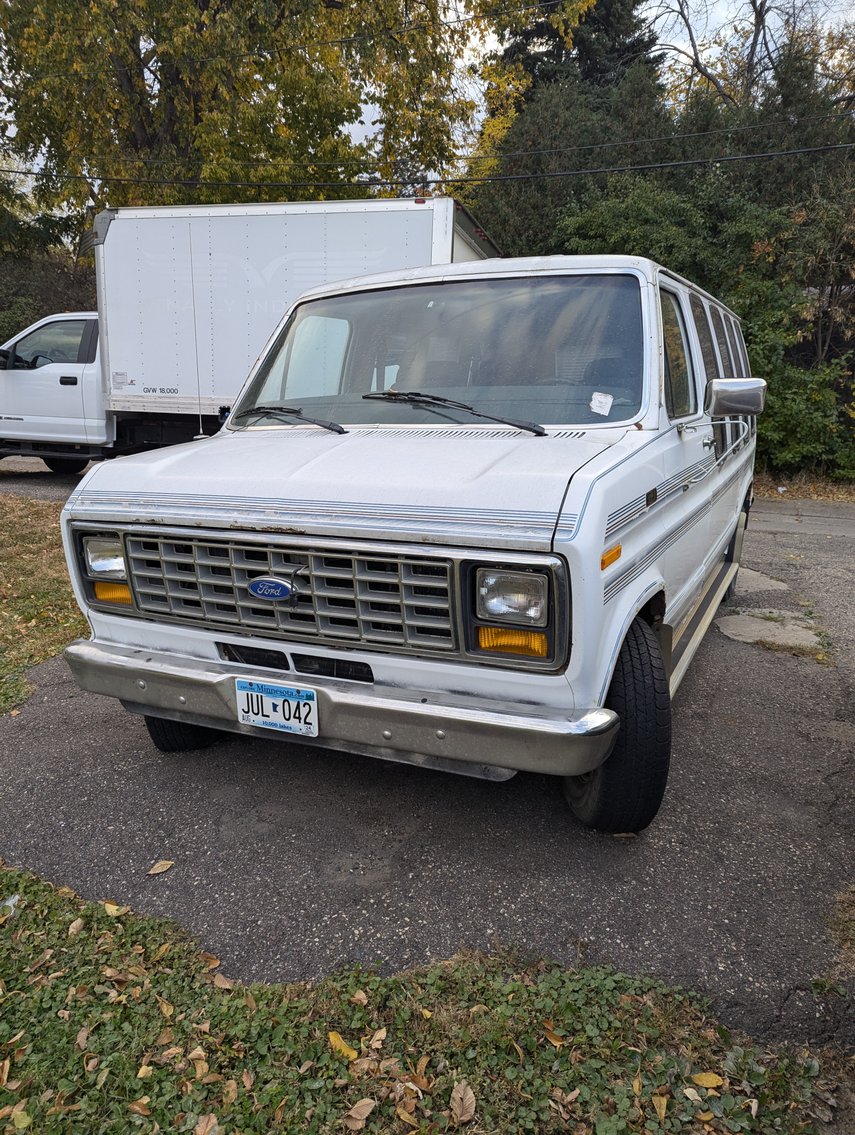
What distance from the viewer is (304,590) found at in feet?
8.36

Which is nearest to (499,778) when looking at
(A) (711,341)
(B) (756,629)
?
(A) (711,341)

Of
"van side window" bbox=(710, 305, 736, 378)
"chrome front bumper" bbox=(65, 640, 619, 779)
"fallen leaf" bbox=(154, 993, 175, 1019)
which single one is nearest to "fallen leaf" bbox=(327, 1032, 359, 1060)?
"fallen leaf" bbox=(154, 993, 175, 1019)

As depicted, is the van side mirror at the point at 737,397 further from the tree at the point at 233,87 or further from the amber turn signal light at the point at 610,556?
the tree at the point at 233,87

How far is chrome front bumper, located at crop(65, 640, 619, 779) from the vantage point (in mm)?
2289

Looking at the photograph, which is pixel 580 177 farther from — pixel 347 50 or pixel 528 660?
pixel 528 660

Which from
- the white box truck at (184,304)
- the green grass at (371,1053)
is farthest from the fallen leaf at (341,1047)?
the white box truck at (184,304)

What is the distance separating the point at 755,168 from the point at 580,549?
15.8m

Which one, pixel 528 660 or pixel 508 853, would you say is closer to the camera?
pixel 528 660

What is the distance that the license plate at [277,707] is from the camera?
8.58 ft

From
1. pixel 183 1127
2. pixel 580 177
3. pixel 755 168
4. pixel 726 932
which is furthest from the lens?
pixel 580 177

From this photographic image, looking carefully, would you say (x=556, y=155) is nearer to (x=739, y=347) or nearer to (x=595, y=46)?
(x=595, y=46)

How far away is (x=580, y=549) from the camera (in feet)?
7.07

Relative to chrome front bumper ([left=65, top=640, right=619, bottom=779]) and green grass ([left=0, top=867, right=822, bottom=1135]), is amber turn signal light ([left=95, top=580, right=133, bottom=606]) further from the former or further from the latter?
green grass ([left=0, top=867, right=822, bottom=1135])

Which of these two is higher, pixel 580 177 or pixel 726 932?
pixel 580 177
